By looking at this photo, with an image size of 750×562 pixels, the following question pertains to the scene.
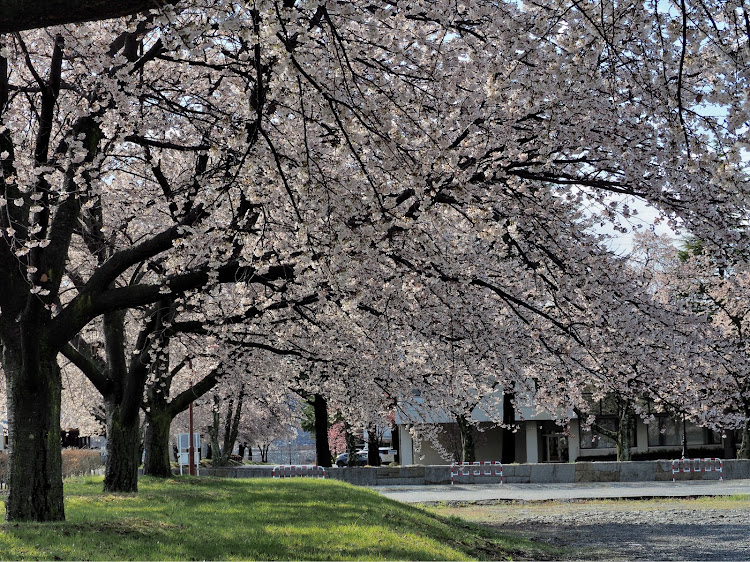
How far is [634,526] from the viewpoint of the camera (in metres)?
17.0

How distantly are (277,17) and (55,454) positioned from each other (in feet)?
22.7

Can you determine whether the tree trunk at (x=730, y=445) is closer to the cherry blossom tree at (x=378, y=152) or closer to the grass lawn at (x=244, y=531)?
the grass lawn at (x=244, y=531)

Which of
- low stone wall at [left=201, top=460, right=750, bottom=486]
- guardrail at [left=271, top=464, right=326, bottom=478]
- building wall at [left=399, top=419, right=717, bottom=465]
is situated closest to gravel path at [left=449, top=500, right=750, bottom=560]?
low stone wall at [left=201, top=460, right=750, bottom=486]

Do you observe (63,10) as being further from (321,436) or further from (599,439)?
(599,439)

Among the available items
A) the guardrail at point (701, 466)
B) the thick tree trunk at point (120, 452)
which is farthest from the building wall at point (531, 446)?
the thick tree trunk at point (120, 452)

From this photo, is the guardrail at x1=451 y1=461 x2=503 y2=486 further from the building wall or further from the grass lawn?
the grass lawn

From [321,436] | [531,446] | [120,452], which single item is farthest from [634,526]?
[531,446]

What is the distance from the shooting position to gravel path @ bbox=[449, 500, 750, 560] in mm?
13172

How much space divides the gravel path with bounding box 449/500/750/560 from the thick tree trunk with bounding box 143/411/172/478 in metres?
7.52

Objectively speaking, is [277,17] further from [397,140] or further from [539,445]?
[539,445]

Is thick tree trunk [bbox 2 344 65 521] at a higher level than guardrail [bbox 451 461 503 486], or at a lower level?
higher

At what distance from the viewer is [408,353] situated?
16969 millimetres

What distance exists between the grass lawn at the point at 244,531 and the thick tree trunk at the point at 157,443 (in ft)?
11.3

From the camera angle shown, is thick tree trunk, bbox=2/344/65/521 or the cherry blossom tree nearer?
the cherry blossom tree
